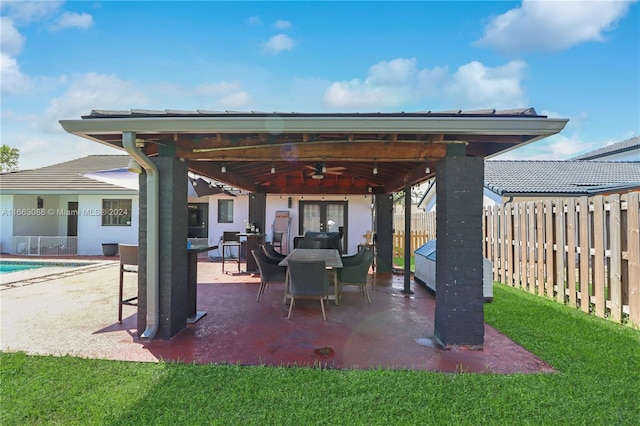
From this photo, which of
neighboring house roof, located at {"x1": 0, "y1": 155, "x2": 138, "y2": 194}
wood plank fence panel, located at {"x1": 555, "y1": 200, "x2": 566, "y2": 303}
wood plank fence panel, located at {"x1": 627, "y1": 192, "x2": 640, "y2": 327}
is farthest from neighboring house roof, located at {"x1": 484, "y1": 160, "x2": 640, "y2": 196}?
neighboring house roof, located at {"x1": 0, "y1": 155, "x2": 138, "y2": 194}

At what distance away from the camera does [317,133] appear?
3627 millimetres

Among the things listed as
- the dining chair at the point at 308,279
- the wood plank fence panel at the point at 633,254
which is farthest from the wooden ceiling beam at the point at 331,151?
the wood plank fence panel at the point at 633,254

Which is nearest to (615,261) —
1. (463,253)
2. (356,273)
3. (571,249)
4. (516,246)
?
(571,249)

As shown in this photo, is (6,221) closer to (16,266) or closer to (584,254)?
(16,266)

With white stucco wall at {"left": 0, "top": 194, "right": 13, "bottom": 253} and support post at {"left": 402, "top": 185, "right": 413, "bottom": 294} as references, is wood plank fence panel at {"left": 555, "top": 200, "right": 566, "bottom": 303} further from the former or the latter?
white stucco wall at {"left": 0, "top": 194, "right": 13, "bottom": 253}

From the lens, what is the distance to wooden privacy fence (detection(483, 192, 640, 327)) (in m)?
4.50

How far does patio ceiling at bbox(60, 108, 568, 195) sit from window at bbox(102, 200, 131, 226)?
9720 millimetres

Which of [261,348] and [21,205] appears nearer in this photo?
[261,348]

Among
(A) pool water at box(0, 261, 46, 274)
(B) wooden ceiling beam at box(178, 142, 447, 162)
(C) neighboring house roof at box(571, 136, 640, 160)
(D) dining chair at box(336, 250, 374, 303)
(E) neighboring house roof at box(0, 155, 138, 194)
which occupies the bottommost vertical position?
(A) pool water at box(0, 261, 46, 274)

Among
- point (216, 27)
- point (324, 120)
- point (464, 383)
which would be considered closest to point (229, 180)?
point (324, 120)

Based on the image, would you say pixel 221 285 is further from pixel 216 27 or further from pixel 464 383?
pixel 216 27

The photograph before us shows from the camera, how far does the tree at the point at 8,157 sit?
2612 centimetres

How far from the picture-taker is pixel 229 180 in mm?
6449

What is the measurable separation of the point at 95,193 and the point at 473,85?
1588 cm
